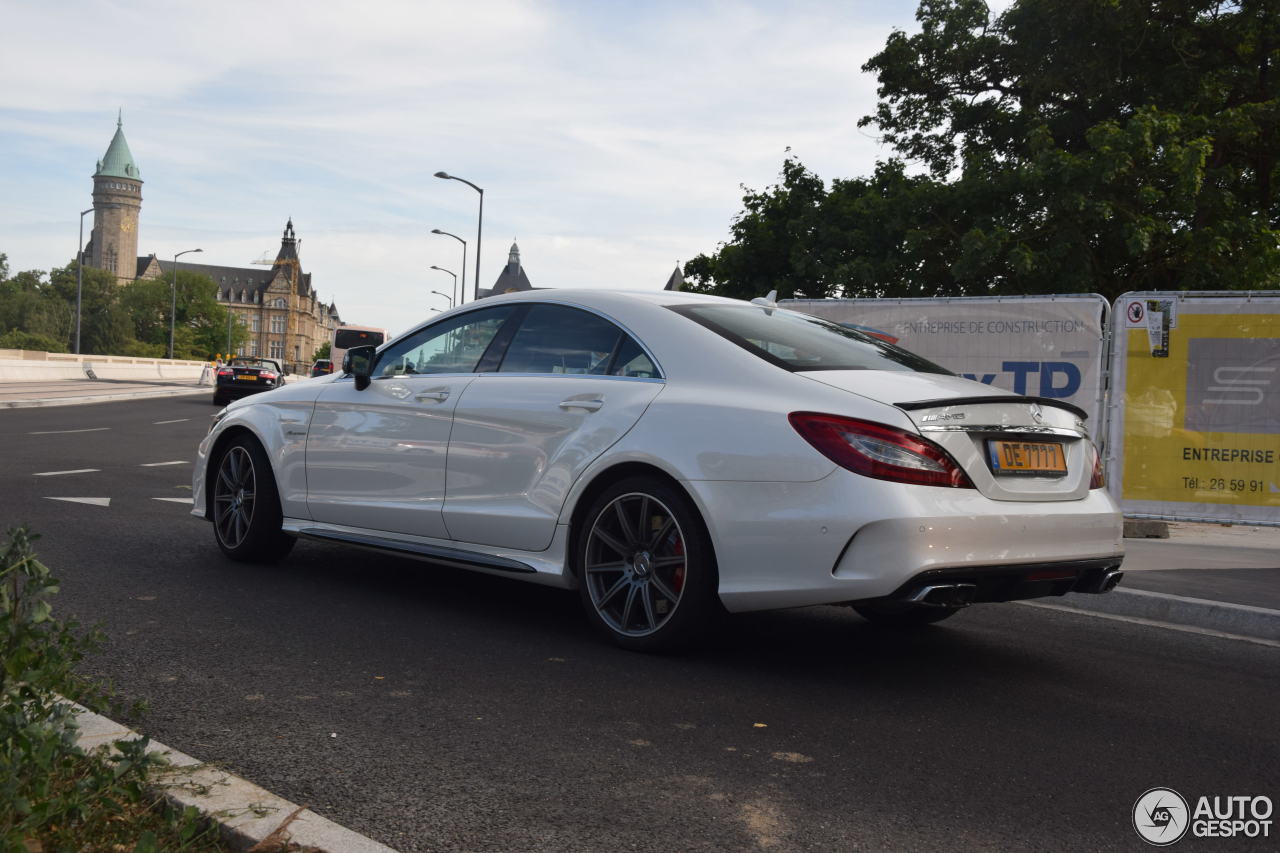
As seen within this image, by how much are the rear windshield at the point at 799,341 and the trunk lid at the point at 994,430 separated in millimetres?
137

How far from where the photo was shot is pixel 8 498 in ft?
31.4

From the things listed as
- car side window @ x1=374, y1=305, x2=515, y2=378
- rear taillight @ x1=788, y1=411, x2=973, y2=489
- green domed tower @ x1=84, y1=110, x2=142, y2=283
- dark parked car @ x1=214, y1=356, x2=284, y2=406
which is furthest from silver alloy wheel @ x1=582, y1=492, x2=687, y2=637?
green domed tower @ x1=84, y1=110, x2=142, y2=283

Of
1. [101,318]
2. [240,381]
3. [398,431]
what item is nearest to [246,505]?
[398,431]

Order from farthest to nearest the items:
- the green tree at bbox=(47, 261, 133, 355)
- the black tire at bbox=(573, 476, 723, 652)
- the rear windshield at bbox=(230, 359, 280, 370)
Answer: the green tree at bbox=(47, 261, 133, 355), the rear windshield at bbox=(230, 359, 280, 370), the black tire at bbox=(573, 476, 723, 652)

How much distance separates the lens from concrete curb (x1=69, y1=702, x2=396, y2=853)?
8.89ft

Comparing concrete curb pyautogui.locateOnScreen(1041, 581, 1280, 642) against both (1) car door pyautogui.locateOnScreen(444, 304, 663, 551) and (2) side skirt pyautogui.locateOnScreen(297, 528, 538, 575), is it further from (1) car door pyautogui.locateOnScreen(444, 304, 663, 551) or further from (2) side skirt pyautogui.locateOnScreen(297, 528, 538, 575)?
(2) side skirt pyautogui.locateOnScreen(297, 528, 538, 575)

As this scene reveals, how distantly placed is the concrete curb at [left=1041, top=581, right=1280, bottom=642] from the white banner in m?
3.94

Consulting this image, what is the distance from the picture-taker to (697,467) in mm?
4664

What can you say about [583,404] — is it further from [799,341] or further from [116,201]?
[116,201]

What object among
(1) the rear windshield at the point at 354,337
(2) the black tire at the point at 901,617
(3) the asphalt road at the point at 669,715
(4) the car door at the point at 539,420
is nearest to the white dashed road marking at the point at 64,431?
(3) the asphalt road at the point at 669,715

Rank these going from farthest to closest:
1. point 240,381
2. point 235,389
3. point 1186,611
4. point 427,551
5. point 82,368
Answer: point 82,368 → point 240,381 → point 235,389 → point 1186,611 → point 427,551

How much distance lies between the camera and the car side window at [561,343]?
5.41 m

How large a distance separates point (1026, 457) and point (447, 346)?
2.85 meters

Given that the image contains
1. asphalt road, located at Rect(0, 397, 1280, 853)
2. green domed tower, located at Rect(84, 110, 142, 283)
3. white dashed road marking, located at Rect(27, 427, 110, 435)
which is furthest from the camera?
green domed tower, located at Rect(84, 110, 142, 283)
